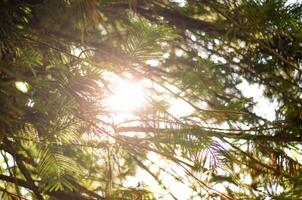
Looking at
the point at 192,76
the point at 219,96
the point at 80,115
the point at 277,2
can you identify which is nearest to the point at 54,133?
the point at 80,115

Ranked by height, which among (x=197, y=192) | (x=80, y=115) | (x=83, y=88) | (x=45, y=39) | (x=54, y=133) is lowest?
(x=197, y=192)

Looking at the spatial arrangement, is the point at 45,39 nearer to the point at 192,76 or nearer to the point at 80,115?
the point at 80,115

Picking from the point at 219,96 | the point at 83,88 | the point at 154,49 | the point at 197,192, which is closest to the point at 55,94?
the point at 83,88

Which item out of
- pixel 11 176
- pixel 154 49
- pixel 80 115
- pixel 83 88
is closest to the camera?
pixel 154 49

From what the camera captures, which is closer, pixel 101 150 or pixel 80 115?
pixel 80 115

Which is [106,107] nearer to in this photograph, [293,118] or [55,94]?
[55,94]

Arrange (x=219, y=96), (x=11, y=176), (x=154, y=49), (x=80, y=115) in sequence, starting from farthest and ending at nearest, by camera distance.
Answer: (x=219, y=96) < (x=11, y=176) < (x=80, y=115) < (x=154, y=49)

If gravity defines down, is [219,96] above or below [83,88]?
above

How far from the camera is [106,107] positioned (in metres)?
2.23

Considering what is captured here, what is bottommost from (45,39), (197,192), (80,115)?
(197,192)

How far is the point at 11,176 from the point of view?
2545 millimetres

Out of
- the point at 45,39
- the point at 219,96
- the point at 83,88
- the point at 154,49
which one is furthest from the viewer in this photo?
→ the point at 219,96

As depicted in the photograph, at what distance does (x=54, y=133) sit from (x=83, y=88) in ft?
1.44

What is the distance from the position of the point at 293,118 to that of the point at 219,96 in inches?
99.5
